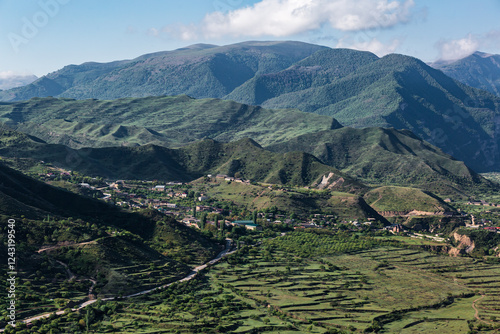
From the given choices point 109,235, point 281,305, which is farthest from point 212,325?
point 109,235

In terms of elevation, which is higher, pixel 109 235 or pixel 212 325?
pixel 109 235

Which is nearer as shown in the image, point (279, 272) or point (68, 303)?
point (68, 303)

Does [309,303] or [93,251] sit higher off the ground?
[93,251]

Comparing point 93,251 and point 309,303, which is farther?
point 93,251

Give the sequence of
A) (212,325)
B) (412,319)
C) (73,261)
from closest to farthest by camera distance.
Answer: (212,325) → (412,319) → (73,261)

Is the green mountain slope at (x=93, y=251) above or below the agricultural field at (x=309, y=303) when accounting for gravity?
above

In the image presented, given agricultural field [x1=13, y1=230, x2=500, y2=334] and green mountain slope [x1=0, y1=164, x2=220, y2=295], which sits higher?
green mountain slope [x1=0, y1=164, x2=220, y2=295]

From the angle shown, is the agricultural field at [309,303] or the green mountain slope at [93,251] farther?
the green mountain slope at [93,251]

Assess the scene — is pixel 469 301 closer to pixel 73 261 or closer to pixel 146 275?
pixel 146 275

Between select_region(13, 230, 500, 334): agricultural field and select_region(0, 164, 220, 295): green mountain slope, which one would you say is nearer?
select_region(13, 230, 500, 334): agricultural field

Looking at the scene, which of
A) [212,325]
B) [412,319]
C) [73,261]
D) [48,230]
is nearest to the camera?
[212,325]
